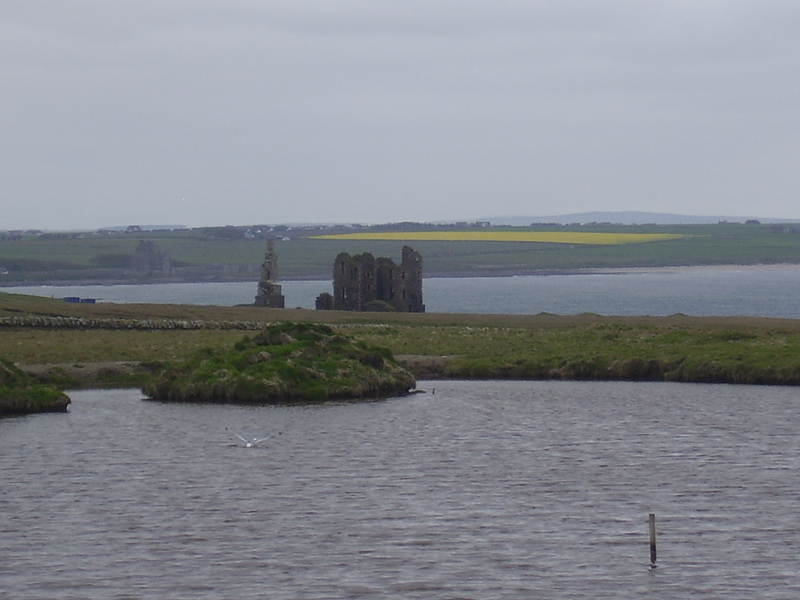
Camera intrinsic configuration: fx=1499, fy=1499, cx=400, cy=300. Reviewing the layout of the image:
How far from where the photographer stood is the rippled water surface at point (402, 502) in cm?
2509

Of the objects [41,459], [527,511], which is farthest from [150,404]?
[527,511]

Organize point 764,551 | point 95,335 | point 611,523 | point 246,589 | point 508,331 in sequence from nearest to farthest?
1. point 246,589
2. point 764,551
3. point 611,523
4. point 95,335
5. point 508,331

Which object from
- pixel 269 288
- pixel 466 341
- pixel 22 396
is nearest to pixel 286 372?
pixel 22 396

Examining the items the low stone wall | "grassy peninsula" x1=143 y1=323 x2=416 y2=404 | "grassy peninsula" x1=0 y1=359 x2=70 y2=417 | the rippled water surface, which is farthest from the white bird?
the low stone wall

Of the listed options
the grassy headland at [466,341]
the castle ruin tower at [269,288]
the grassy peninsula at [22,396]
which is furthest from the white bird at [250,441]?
the castle ruin tower at [269,288]

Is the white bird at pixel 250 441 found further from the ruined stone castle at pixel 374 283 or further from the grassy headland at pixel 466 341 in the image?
the ruined stone castle at pixel 374 283

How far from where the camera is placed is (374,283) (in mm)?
98875

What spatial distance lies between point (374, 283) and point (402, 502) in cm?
6812

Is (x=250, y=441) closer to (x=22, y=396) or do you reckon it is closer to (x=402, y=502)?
(x=402, y=502)

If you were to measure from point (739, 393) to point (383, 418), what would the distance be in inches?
525

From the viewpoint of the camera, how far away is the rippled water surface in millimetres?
25094

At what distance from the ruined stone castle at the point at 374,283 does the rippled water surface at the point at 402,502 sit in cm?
5149

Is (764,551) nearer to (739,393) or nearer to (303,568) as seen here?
(303,568)

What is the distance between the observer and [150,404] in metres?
48.5
